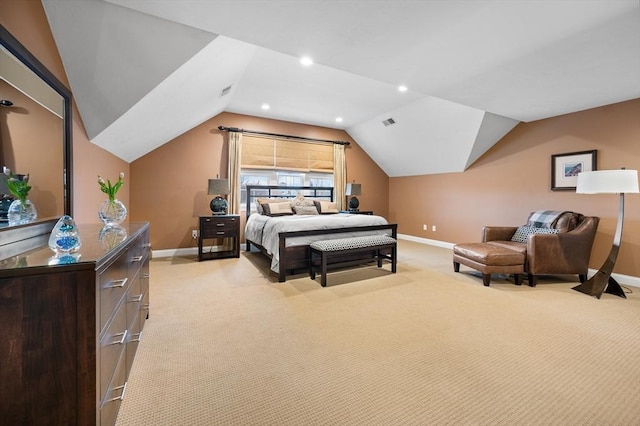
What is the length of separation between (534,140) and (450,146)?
1.29 metres

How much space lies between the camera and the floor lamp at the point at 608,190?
2.77 m

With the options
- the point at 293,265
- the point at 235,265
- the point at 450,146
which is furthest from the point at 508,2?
the point at 235,265

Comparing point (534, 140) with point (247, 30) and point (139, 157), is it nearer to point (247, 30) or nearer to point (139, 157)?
point (247, 30)

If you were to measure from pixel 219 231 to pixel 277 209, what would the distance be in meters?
1.11

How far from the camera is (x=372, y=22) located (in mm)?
2100

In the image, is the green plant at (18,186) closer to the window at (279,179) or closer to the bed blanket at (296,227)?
the bed blanket at (296,227)

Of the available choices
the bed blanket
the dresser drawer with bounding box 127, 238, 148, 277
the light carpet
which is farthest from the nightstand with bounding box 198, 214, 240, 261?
the dresser drawer with bounding box 127, 238, 148, 277

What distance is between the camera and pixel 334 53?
8.44 ft

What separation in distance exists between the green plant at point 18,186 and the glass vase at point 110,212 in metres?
0.49

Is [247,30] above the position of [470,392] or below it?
above

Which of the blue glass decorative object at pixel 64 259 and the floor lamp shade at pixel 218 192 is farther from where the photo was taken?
the floor lamp shade at pixel 218 192

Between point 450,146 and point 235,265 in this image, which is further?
point 450,146

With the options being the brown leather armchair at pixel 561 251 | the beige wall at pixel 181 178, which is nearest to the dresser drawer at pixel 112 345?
the beige wall at pixel 181 178

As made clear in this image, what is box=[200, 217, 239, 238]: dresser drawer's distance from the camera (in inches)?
178
